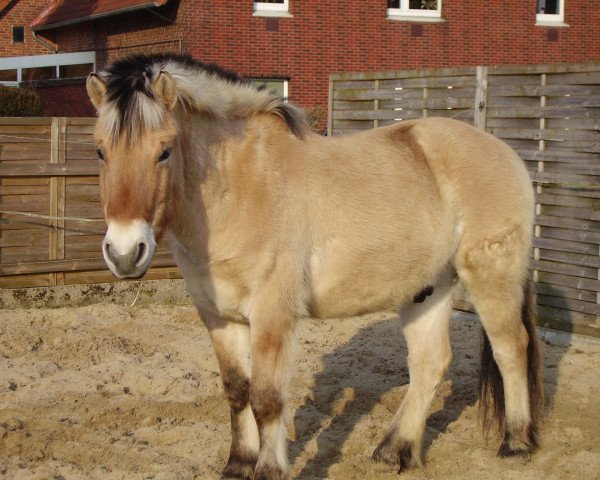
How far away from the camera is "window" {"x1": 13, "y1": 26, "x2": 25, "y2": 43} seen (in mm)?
27438

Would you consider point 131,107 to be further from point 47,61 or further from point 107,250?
point 47,61

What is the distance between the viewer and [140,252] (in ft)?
11.9

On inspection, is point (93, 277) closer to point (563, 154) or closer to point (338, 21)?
point (563, 154)

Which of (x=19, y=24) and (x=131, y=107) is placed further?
(x=19, y=24)

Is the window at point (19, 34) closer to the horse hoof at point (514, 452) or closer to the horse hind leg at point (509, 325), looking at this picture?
the horse hind leg at point (509, 325)

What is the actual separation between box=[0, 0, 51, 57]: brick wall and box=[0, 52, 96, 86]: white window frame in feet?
11.8

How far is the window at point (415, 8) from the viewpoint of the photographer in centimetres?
2123

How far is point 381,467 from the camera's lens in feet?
16.1

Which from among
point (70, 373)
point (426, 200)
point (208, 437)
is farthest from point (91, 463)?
point (426, 200)

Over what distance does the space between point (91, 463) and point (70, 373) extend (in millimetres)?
1759

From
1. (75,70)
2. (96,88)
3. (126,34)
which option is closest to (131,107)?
(96,88)

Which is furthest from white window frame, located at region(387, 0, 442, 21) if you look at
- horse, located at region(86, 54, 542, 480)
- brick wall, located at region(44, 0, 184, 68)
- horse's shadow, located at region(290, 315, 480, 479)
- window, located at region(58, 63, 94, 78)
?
horse, located at region(86, 54, 542, 480)

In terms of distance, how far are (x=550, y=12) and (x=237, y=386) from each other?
2070cm

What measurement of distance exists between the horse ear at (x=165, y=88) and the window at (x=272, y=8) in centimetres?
1650
